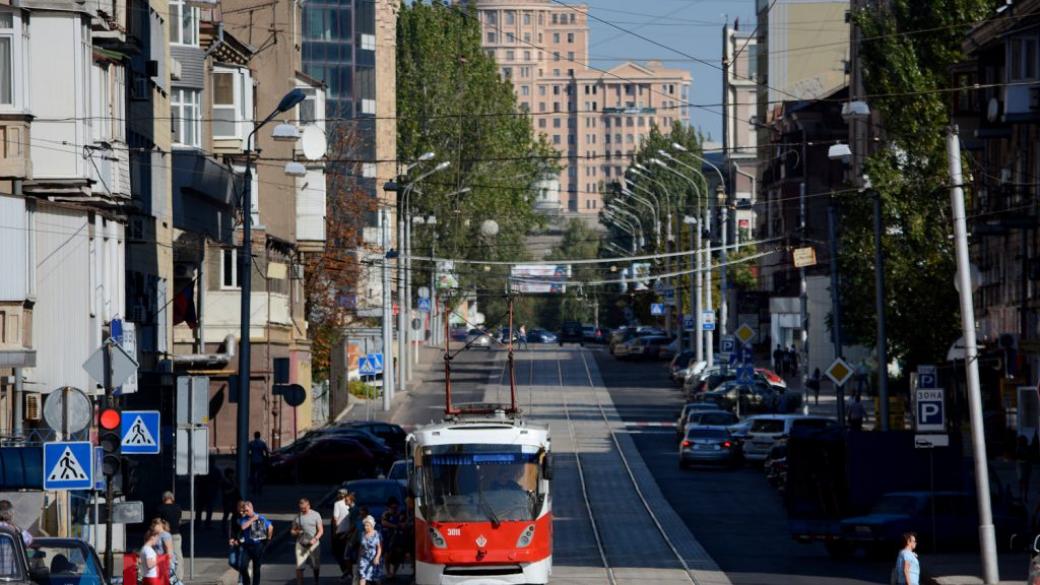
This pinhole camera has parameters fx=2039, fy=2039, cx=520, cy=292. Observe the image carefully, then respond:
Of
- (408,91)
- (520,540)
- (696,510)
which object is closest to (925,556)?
(520,540)

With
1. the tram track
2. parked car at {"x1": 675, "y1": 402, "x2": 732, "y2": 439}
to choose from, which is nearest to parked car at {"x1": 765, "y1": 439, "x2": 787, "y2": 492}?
the tram track

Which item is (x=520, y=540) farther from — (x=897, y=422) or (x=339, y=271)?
(x=339, y=271)

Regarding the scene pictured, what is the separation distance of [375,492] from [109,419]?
12.5m

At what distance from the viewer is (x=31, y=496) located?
28.4 m

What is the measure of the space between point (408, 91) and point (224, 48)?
62.2m

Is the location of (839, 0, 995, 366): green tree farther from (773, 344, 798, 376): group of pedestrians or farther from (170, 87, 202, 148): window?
(773, 344, 798, 376): group of pedestrians

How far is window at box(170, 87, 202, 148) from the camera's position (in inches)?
1961

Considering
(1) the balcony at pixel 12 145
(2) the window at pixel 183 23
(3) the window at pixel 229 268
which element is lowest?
(3) the window at pixel 229 268

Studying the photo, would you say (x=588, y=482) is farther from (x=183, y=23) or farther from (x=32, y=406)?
(x=32, y=406)

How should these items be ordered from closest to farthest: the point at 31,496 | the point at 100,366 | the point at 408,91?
the point at 100,366
the point at 31,496
the point at 408,91

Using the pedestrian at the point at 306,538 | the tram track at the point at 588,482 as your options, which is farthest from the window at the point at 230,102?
the pedestrian at the point at 306,538

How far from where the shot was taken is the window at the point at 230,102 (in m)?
54.6

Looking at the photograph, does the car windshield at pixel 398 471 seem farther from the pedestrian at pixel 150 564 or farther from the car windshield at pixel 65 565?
the car windshield at pixel 65 565

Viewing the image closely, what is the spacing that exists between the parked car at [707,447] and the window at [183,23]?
56.6 feet
